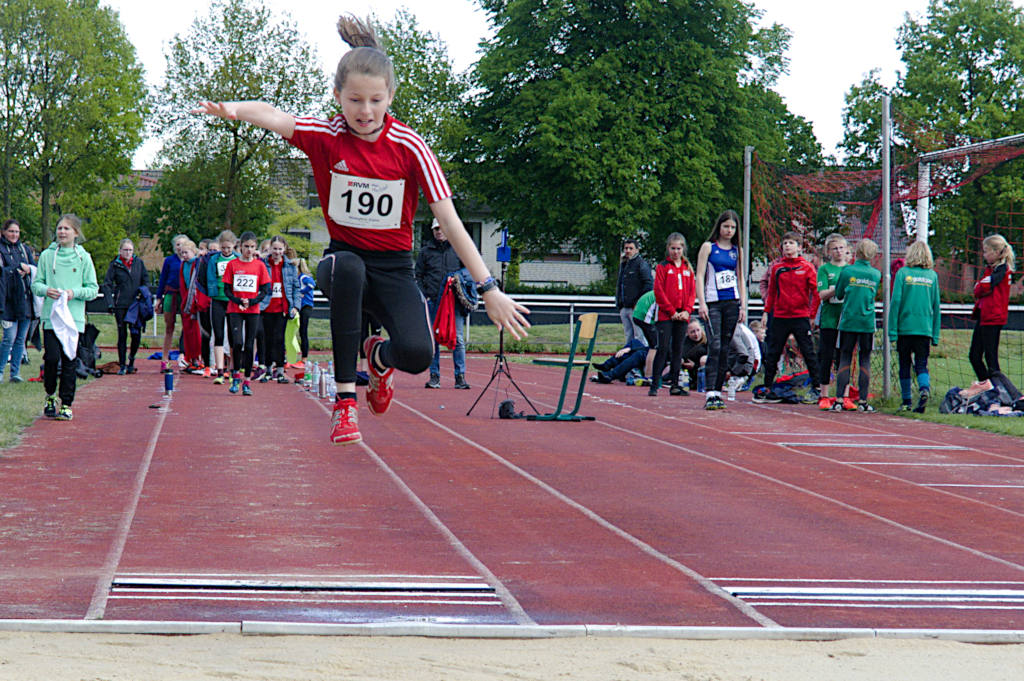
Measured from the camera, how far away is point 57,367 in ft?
34.3

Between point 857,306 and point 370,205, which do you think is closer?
point 370,205

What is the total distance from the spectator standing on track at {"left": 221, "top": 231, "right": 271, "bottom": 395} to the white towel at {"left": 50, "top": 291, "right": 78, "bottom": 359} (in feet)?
10.9

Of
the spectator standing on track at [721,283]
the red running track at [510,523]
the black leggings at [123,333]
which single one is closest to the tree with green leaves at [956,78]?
the black leggings at [123,333]

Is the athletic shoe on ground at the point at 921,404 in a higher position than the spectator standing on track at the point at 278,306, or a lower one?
lower

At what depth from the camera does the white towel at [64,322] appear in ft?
33.1

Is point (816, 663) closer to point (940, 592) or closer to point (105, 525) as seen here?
point (940, 592)

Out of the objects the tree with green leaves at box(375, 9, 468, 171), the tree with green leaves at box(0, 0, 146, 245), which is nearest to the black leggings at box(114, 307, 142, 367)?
the tree with green leaves at box(0, 0, 146, 245)

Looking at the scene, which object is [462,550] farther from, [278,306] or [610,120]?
[610,120]

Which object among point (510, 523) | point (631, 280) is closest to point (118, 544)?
point (510, 523)

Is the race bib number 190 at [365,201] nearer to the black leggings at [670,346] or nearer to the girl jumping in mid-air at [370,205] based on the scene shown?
the girl jumping in mid-air at [370,205]

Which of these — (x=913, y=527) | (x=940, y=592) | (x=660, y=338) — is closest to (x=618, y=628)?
(x=940, y=592)

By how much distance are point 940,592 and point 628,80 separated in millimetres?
35224

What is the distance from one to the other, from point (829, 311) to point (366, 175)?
9429 millimetres

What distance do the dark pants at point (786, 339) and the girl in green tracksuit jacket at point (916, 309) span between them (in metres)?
0.96
